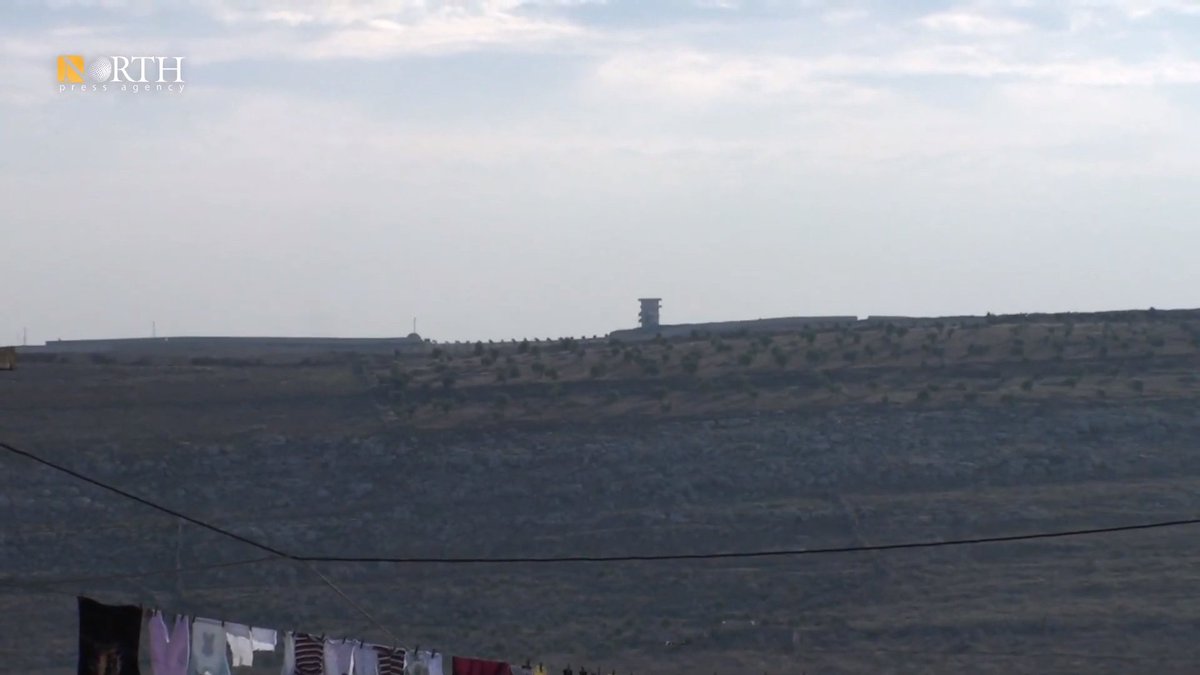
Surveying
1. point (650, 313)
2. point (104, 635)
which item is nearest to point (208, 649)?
point (104, 635)

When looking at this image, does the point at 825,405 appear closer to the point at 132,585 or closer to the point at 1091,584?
the point at 1091,584

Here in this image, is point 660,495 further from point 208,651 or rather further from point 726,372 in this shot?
point 208,651

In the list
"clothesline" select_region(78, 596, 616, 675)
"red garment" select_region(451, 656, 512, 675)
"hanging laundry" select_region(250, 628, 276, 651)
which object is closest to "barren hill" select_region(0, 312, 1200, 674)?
"hanging laundry" select_region(250, 628, 276, 651)

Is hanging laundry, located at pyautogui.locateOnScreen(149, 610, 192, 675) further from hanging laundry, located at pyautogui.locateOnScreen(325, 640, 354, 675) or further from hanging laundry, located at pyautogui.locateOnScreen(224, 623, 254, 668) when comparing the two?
hanging laundry, located at pyautogui.locateOnScreen(325, 640, 354, 675)

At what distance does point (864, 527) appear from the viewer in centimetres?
3819

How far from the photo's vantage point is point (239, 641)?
1936 cm

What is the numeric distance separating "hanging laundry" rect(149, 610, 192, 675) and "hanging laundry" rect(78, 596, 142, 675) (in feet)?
2.04

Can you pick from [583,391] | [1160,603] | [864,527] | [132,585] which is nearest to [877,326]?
[583,391]

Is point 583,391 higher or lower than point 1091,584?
higher

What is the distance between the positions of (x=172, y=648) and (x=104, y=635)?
96cm

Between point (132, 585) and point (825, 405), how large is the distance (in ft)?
62.0

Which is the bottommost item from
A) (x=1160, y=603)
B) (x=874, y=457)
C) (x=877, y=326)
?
(x=1160, y=603)

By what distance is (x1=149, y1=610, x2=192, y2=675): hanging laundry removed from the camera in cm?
1831

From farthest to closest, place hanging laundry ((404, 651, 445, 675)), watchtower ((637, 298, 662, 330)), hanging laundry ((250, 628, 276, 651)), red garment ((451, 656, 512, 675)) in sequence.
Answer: watchtower ((637, 298, 662, 330)) → hanging laundry ((250, 628, 276, 651)) → hanging laundry ((404, 651, 445, 675)) → red garment ((451, 656, 512, 675))
